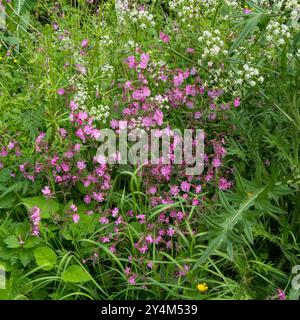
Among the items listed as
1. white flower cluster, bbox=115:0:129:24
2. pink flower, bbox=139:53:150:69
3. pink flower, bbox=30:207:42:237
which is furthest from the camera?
white flower cluster, bbox=115:0:129:24

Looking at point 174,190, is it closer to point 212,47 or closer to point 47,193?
point 47,193

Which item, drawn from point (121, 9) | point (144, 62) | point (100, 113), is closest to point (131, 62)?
point (144, 62)

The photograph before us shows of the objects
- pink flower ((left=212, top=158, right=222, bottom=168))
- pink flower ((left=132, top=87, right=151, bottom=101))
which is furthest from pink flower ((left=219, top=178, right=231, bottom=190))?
pink flower ((left=132, top=87, right=151, bottom=101))

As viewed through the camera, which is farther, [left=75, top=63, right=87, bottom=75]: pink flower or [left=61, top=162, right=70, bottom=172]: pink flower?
[left=75, top=63, right=87, bottom=75]: pink flower

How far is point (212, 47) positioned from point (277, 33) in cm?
40

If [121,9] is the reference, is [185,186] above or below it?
below

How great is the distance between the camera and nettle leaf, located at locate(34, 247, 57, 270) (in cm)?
235

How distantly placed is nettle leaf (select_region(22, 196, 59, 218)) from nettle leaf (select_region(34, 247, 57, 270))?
179 millimetres

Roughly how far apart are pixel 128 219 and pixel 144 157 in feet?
0.93

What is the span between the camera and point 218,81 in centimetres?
282
